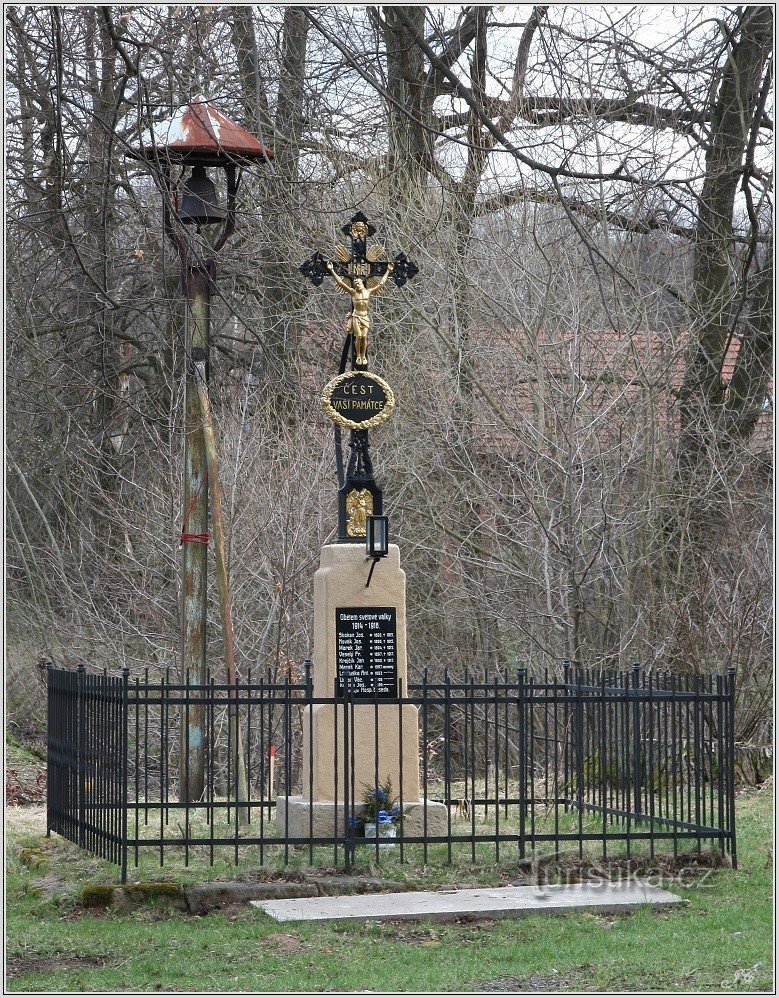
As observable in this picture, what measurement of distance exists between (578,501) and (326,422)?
417 centimetres

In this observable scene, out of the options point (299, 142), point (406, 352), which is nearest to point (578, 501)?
point (406, 352)

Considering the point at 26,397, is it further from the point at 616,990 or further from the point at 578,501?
the point at 616,990

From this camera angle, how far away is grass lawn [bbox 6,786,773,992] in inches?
280

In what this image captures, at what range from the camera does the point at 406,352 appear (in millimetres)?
17766

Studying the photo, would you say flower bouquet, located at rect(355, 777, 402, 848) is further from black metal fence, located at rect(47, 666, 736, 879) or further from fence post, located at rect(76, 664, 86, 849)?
fence post, located at rect(76, 664, 86, 849)

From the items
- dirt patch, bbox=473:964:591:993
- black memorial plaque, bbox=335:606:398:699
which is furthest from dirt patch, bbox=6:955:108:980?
black memorial plaque, bbox=335:606:398:699

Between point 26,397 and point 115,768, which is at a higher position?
point 26,397

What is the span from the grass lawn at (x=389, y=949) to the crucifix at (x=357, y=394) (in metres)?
3.37

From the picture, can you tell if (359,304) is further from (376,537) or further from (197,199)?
(376,537)

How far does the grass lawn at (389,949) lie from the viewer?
7.11m

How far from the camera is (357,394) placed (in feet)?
37.9

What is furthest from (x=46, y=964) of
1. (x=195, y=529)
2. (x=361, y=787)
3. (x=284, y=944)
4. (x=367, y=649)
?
(x=195, y=529)

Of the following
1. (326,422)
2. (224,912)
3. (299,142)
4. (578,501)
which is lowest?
(224,912)

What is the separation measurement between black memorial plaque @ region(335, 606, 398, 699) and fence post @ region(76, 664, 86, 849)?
2.03 meters
